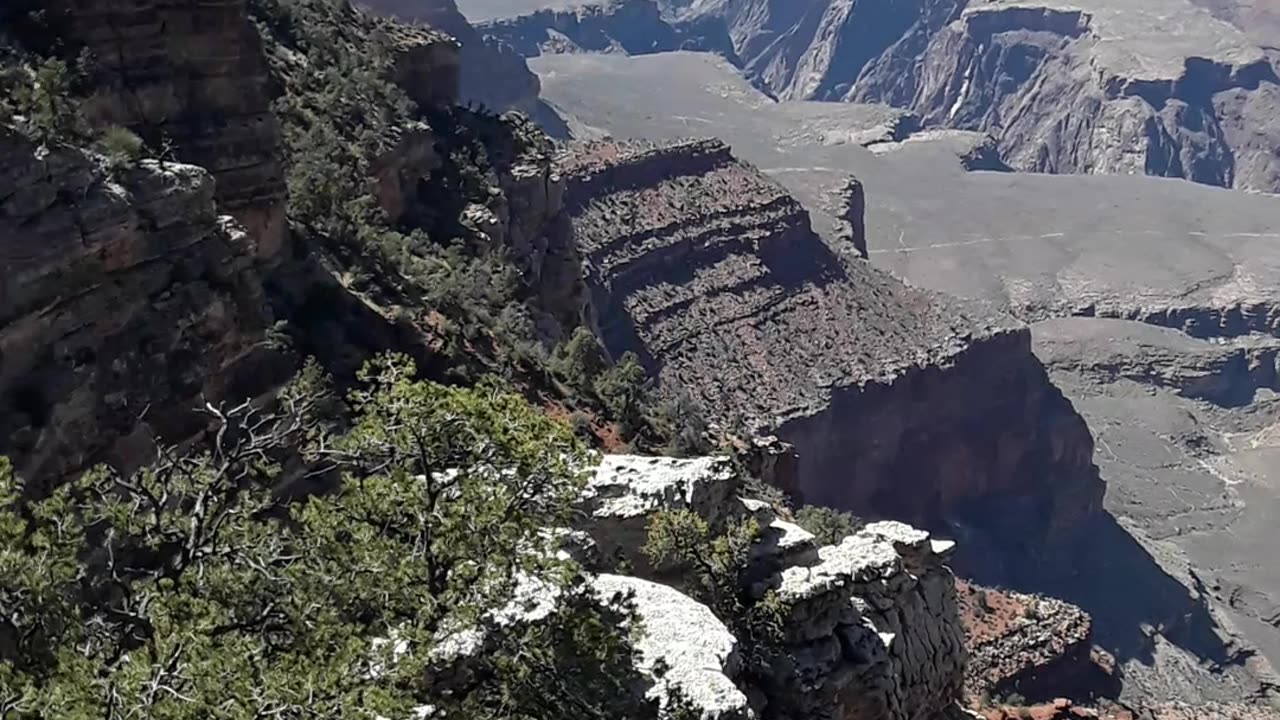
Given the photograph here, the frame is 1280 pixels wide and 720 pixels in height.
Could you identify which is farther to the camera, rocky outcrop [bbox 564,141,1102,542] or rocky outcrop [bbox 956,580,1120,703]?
rocky outcrop [bbox 564,141,1102,542]

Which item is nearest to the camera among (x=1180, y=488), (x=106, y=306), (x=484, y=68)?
(x=106, y=306)

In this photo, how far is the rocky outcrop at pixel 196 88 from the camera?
23641mm

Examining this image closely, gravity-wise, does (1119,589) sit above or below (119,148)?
below

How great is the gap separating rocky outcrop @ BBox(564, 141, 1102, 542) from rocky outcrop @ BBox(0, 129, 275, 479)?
1595 inches

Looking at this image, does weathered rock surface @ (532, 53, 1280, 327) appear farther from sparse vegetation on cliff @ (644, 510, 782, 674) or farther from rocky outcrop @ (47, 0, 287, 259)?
sparse vegetation on cliff @ (644, 510, 782, 674)

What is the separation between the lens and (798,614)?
18.8m

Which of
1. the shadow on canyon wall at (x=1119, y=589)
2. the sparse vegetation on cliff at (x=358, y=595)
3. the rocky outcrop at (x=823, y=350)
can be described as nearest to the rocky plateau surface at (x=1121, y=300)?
the shadow on canyon wall at (x=1119, y=589)

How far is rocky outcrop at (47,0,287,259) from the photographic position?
23641 mm

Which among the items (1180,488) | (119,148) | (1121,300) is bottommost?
(1121,300)

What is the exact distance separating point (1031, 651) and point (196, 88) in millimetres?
24936

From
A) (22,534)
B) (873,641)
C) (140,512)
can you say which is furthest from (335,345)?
(22,534)

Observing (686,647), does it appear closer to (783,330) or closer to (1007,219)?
(783,330)

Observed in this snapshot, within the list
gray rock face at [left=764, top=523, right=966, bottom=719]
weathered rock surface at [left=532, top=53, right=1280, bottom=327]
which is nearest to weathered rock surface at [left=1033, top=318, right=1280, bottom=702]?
weathered rock surface at [left=532, top=53, right=1280, bottom=327]

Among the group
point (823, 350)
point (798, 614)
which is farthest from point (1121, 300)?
point (798, 614)
